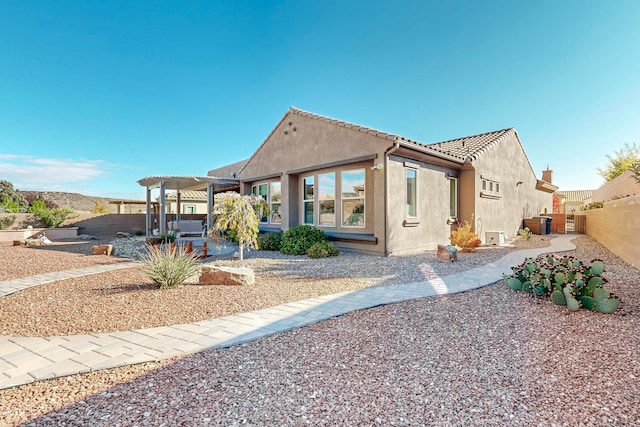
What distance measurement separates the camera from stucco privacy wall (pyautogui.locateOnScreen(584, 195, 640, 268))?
322 inches

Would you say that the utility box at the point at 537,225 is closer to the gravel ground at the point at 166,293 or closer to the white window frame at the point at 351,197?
the gravel ground at the point at 166,293

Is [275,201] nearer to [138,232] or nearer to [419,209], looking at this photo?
[419,209]

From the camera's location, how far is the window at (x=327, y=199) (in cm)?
1222

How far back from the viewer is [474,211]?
13.4 m

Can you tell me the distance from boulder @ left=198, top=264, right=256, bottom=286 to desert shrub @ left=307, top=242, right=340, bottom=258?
3.84 meters

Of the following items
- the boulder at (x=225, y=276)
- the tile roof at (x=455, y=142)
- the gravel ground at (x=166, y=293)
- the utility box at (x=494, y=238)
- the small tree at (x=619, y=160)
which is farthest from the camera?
the small tree at (x=619, y=160)

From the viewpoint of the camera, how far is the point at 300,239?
11.3 metres

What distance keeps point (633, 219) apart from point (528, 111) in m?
8.02

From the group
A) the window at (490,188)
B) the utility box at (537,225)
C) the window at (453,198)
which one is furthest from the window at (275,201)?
the utility box at (537,225)

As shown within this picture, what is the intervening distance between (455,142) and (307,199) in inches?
359

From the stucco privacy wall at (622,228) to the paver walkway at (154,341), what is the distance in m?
6.50

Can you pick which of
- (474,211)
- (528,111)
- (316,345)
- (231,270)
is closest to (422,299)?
(316,345)

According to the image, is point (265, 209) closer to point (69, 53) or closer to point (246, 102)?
point (246, 102)

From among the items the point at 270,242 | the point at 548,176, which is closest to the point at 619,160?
the point at 548,176
